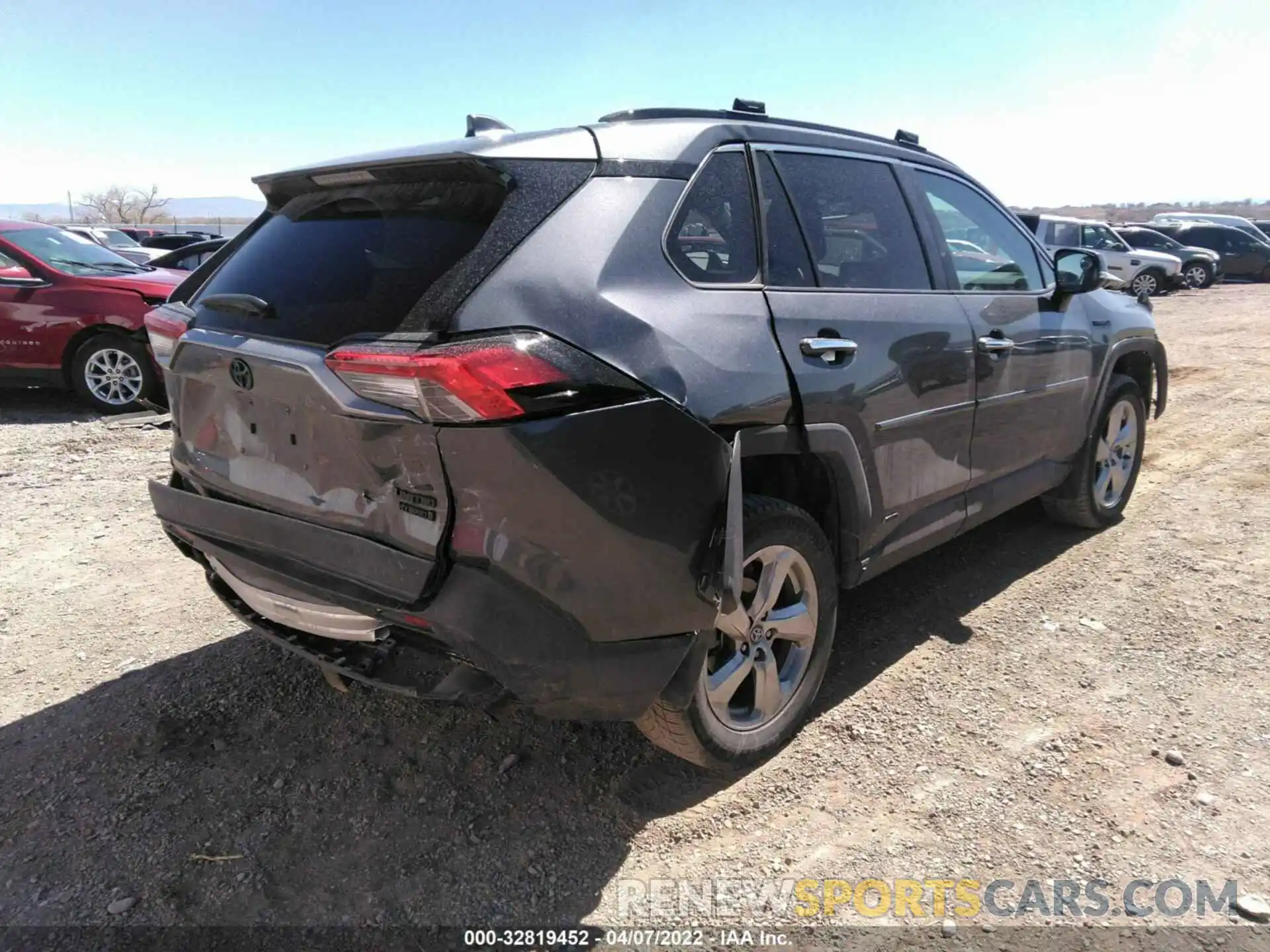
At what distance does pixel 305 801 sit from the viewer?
269 centimetres

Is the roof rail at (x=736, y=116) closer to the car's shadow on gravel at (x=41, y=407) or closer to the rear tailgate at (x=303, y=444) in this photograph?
the rear tailgate at (x=303, y=444)

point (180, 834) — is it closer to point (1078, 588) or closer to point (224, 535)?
point (224, 535)

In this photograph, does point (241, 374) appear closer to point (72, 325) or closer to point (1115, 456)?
point (1115, 456)

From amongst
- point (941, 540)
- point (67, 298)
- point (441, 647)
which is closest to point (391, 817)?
point (441, 647)

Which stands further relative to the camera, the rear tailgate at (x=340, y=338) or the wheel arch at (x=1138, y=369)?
the wheel arch at (x=1138, y=369)

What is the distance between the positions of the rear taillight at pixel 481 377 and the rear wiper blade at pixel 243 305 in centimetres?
47

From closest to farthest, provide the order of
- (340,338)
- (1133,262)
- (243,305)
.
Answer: (340,338) < (243,305) < (1133,262)

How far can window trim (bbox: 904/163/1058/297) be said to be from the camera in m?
3.52

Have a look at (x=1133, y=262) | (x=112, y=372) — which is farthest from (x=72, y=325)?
(x=1133, y=262)

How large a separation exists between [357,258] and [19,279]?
23.0 ft

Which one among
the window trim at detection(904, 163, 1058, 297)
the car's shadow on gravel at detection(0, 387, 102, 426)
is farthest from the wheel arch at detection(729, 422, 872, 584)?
the car's shadow on gravel at detection(0, 387, 102, 426)

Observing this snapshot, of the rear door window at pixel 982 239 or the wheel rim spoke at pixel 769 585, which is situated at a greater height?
the rear door window at pixel 982 239

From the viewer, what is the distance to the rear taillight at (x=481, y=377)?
1.94 metres

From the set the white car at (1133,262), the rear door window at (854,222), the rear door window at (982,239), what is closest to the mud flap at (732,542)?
the rear door window at (854,222)
